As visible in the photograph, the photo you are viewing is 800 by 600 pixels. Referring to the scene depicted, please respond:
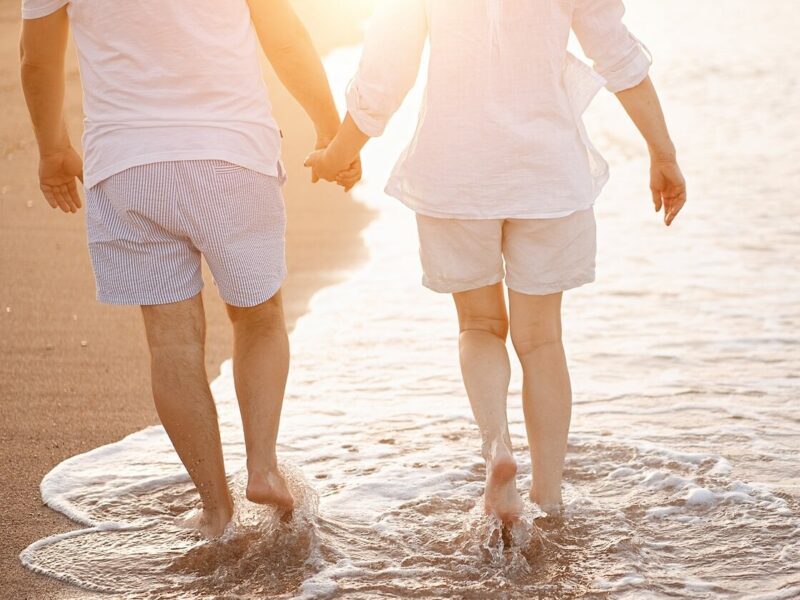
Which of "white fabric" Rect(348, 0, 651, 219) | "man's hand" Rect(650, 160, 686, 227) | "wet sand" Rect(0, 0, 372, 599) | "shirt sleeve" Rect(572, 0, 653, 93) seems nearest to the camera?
"white fabric" Rect(348, 0, 651, 219)

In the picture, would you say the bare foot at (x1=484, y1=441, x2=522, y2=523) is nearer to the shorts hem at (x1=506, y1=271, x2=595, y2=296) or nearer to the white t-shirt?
the shorts hem at (x1=506, y1=271, x2=595, y2=296)

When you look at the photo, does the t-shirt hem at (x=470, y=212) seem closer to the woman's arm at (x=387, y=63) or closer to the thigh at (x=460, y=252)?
the thigh at (x=460, y=252)

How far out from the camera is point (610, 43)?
11.1 feet

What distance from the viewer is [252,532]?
344cm

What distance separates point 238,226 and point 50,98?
689 mm

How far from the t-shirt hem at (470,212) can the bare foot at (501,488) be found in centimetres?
67

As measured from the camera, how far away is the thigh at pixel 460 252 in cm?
343

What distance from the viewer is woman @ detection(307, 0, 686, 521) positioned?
326 cm

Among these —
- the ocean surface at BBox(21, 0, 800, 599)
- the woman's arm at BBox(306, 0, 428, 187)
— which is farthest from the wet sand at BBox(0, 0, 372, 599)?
the woman's arm at BBox(306, 0, 428, 187)

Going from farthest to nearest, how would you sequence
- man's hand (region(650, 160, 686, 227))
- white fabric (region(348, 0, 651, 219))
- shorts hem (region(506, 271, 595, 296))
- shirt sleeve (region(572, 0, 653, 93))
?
man's hand (region(650, 160, 686, 227)) < shorts hem (region(506, 271, 595, 296)) < shirt sleeve (region(572, 0, 653, 93)) < white fabric (region(348, 0, 651, 219))

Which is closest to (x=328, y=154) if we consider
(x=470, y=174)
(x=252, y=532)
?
(x=470, y=174)

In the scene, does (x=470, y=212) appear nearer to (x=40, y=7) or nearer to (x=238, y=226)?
(x=238, y=226)

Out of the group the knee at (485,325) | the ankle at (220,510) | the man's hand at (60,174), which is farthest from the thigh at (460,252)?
the man's hand at (60,174)

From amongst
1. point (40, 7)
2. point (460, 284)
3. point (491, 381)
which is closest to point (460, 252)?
point (460, 284)
